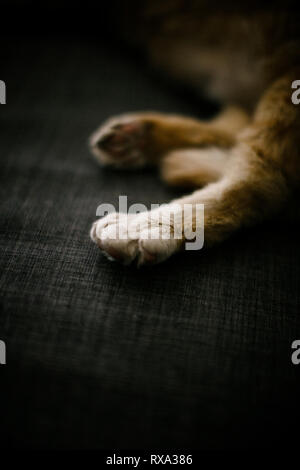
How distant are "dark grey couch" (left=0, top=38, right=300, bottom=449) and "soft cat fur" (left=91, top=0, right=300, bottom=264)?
6cm

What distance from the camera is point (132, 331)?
0.61 m

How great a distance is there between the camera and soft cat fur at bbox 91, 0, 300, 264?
2.59ft

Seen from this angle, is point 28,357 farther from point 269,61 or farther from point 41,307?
point 269,61

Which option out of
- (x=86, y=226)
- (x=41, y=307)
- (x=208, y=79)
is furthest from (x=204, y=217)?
(x=208, y=79)

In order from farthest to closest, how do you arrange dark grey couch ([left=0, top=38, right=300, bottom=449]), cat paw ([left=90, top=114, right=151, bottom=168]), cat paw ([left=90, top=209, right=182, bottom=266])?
1. cat paw ([left=90, top=114, right=151, bottom=168])
2. cat paw ([left=90, top=209, right=182, bottom=266])
3. dark grey couch ([left=0, top=38, right=300, bottom=449])

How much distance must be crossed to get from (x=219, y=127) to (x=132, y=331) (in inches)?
28.3

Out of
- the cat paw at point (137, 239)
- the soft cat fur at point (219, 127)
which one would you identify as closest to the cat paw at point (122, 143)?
the soft cat fur at point (219, 127)

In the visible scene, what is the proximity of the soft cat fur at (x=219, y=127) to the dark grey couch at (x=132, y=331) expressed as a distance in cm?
6

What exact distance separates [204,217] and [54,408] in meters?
0.47

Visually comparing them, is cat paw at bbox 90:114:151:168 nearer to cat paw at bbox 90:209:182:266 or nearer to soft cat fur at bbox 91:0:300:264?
soft cat fur at bbox 91:0:300:264

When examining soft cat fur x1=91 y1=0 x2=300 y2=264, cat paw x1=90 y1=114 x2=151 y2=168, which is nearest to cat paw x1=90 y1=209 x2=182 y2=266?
soft cat fur x1=91 y1=0 x2=300 y2=264

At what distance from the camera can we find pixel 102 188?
90cm

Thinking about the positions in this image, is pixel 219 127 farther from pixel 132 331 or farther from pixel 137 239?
pixel 132 331

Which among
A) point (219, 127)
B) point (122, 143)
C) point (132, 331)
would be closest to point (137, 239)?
point (132, 331)
